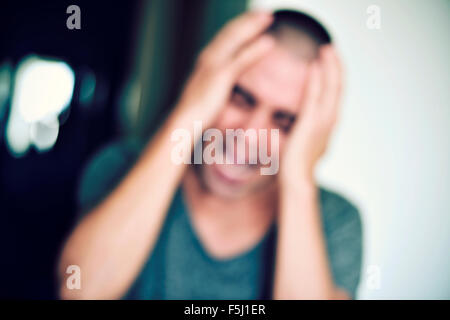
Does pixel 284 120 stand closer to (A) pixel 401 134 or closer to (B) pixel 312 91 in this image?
(B) pixel 312 91

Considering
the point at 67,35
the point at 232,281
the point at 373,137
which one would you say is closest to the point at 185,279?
the point at 232,281

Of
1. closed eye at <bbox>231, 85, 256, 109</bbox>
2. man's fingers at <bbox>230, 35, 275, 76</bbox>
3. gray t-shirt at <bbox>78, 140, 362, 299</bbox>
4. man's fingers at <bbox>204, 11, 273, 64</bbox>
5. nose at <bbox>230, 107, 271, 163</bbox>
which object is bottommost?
gray t-shirt at <bbox>78, 140, 362, 299</bbox>

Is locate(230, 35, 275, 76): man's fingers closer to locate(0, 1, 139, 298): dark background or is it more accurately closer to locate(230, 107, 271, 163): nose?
locate(230, 107, 271, 163): nose

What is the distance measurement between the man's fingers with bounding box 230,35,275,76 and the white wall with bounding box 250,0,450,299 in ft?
0.57

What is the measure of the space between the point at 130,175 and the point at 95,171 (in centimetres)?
14

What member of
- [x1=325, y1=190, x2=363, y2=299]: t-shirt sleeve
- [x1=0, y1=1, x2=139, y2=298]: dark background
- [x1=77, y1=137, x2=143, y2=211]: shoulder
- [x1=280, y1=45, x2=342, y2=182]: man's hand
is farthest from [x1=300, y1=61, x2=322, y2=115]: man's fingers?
[x1=0, y1=1, x2=139, y2=298]: dark background

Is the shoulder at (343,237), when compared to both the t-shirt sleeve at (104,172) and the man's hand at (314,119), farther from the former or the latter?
the t-shirt sleeve at (104,172)

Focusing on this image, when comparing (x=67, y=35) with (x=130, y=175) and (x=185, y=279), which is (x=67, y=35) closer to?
(x=130, y=175)

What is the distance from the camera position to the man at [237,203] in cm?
52

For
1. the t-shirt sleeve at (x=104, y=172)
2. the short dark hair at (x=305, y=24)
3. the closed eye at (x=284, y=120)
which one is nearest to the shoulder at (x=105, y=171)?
the t-shirt sleeve at (x=104, y=172)

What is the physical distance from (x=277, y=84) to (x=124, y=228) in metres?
0.41

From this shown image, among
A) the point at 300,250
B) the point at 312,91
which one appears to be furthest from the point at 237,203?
the point at 312,91

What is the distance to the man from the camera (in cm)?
52

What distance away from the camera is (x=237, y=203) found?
2.12 feet
